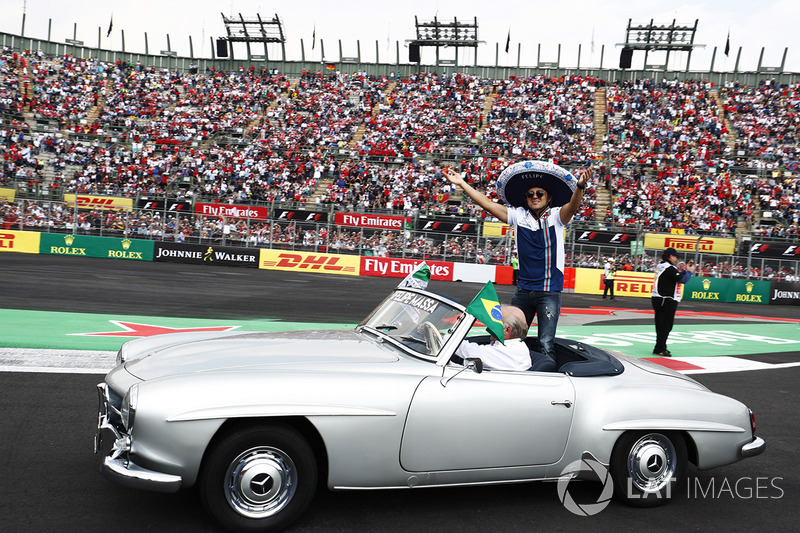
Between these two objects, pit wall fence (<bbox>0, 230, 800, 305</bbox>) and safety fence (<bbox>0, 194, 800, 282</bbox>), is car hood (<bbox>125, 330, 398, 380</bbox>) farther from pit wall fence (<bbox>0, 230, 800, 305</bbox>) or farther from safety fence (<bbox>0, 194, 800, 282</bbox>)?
safety fence (<bbox>0, 194, 800, 282</bbox>)

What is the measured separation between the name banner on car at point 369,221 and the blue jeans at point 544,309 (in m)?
21.6

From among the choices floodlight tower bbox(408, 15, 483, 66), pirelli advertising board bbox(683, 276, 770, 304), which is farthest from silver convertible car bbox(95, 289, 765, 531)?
floodlight tower bbox(408, 15, 483, 66)

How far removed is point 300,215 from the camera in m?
27.9

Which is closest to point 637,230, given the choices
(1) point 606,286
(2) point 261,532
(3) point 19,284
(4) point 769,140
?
(1) point 606,286

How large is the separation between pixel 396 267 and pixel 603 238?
833cm

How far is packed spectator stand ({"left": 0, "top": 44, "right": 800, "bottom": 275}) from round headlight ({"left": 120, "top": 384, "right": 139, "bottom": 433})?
73.7 feet

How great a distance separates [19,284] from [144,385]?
1305cm

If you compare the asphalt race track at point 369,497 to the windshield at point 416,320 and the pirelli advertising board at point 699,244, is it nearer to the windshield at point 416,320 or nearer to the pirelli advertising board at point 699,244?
the windshield at point 416,320

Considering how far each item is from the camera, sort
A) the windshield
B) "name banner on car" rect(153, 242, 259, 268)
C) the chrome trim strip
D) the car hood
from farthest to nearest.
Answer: "name banner on car" rect(153, 242, 259, 268) < the windshield < the car hood < the chrome trim strip

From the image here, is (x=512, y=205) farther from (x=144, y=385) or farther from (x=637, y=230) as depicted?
(x=637, y=230)

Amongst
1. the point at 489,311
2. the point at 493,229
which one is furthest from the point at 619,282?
the point at 489,311

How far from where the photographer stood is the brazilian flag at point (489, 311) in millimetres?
3510

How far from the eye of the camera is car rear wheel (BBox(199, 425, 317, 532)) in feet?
9.75

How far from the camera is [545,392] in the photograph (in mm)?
3584
